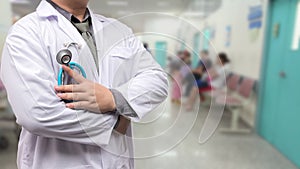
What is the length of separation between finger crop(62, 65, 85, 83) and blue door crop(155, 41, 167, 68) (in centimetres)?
25

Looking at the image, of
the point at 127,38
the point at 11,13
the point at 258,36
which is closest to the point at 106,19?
the point at 127,38

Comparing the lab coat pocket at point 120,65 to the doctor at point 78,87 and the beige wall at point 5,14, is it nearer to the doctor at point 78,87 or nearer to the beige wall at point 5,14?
the doctor at point 78,87

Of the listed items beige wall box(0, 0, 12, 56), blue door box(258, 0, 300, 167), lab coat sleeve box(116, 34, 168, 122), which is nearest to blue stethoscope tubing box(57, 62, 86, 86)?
Result: lab coat sleeve box(116, 34, 168, 122)

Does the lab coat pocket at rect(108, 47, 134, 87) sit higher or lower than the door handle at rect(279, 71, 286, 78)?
higher

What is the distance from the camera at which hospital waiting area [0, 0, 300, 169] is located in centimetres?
66

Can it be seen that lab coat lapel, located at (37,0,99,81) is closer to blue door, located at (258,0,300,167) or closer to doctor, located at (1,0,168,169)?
doctor, located at (1,0,168,169)

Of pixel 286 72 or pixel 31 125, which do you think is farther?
pixel 286 72

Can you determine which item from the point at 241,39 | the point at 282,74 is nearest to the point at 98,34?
the point at 282,74

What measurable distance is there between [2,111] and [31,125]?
233 centimetres

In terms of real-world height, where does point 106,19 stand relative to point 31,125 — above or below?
above

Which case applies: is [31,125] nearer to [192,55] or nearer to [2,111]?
[192,55]

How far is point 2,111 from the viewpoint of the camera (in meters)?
2.47

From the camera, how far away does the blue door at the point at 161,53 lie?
2.30 ft

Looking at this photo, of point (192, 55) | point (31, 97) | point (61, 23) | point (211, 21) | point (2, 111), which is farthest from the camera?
point (211, 21)
